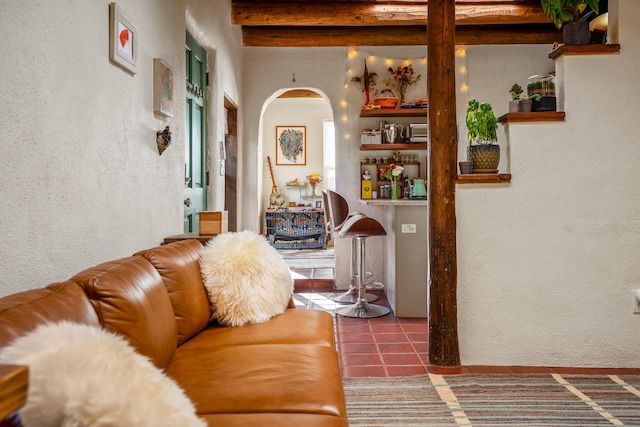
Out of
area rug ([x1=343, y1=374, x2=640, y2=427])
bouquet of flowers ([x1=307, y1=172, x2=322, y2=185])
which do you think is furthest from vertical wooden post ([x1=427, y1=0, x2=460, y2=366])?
bouquet of flowers ([x1=307, y1=172, x2=322, y2=185])

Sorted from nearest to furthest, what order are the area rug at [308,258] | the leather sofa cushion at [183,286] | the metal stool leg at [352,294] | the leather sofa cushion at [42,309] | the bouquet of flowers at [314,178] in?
the leather sofa cushion at [42,309]
the leather sofa cushion at [183,286]
the metal stool leg at [352,294]
the area rug at [308,258]
the bouquet of flowers at [314,178]

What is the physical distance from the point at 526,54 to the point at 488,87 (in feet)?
1.87

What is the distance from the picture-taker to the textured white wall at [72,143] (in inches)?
58.8

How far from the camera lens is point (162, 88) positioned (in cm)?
279

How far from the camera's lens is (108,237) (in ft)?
7.01

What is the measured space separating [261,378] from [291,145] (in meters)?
8.48

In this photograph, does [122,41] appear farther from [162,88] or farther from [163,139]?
[163,139]

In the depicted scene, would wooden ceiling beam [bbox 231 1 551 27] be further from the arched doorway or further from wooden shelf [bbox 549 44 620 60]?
the arched doorway

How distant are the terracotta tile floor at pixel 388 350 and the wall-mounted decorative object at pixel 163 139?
1620 millimetres

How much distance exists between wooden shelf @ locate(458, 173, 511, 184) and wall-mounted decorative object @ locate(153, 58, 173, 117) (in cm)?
172

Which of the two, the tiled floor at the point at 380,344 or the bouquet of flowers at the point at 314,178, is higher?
the bouquet of flowers at the point at 314,178

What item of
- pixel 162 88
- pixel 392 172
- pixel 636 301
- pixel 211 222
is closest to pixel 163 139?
pixel 162 88

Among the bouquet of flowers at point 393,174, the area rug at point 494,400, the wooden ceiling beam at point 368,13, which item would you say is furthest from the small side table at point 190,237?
the wooden ceiling beam at point 368,13

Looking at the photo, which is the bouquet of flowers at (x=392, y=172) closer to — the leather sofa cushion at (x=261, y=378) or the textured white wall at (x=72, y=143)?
the textured white wall at (x=72, y=143)
